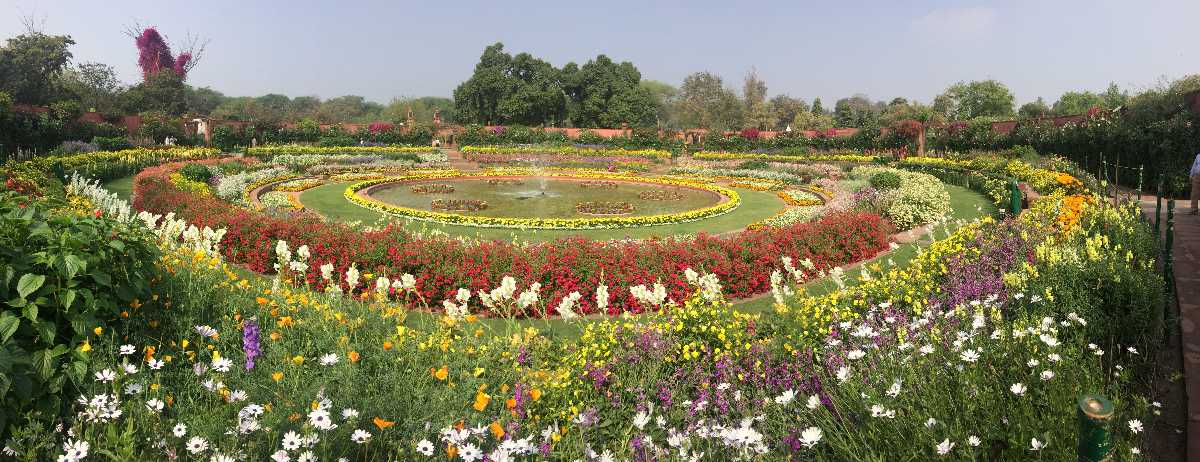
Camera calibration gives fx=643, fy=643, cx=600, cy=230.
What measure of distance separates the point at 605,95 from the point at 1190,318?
162ft

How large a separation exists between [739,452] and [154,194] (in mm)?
11028

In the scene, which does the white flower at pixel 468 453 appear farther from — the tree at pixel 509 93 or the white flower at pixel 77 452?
the tree at pixel 509 93

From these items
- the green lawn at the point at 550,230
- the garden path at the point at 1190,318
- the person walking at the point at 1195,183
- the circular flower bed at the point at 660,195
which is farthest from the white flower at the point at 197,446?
the circular flower bed at the point at 660,195

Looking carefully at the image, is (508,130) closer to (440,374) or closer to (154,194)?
(154,194)

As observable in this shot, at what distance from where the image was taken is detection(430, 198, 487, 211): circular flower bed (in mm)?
12798

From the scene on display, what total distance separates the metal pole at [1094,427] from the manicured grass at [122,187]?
15993 millimetres

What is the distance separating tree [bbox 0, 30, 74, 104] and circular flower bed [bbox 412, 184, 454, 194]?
31011mm

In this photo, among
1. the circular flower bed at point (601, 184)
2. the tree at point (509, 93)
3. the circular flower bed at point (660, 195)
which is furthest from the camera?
the tree at point (509, 93)

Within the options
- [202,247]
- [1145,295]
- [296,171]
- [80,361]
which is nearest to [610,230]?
[202,247]

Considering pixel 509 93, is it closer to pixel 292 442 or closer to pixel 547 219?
pixel 547 219

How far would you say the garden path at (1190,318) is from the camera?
8.64 feet

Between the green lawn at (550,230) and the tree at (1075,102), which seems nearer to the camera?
the green lawn at (550,230)

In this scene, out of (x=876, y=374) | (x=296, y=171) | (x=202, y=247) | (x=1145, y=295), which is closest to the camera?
(x=876, y=374)

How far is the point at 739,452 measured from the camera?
8.30 ft
